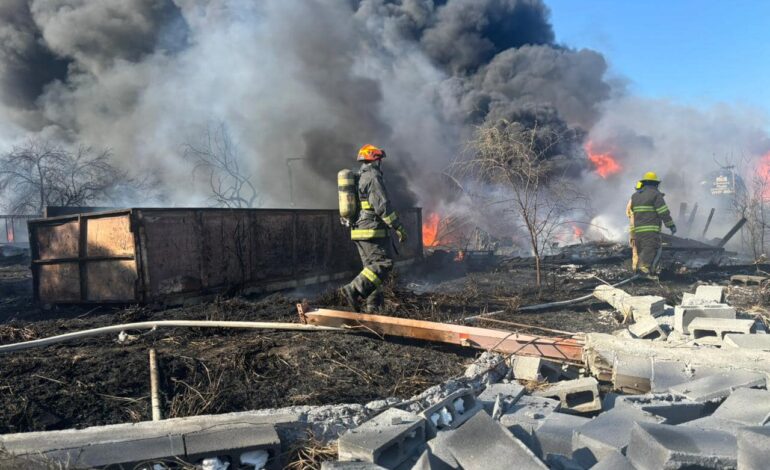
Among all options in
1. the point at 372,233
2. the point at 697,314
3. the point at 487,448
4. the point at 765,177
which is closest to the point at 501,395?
the point at 487,448

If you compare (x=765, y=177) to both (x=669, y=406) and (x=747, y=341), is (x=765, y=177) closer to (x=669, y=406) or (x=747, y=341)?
→ (x=747, y=341)

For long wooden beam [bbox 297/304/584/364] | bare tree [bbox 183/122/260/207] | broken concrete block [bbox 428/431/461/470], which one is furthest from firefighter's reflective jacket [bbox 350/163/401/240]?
bare tree [bbox 183/122/260/207]

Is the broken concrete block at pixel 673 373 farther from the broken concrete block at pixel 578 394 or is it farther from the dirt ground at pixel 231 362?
the dirt ground at pixel 231 362

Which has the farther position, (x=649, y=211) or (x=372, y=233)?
(x=649, y=211)

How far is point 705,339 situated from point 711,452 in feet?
6.10

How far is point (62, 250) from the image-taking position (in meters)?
6.55

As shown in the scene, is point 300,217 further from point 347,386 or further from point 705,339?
point 705,339

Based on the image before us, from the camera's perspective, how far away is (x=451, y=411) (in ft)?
8.95

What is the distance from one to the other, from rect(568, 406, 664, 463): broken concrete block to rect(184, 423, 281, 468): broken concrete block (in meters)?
1.40

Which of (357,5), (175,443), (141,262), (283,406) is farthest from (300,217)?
(357,5)

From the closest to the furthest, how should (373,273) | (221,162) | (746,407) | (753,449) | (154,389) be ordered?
(753,449), (746,407), (154,389), (373,273), (221,162)

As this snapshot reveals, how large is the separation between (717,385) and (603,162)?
1993cm

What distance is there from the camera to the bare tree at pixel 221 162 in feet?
68.2

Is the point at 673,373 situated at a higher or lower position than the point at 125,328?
lower
